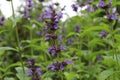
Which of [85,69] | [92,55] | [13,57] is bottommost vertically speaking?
[13,57]

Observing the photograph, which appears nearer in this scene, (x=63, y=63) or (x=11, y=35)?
(x=63, y=63)

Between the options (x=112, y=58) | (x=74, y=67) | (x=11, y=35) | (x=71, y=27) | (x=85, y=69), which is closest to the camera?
(x=112, y=58)

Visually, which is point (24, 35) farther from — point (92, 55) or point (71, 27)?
point (92, 55)

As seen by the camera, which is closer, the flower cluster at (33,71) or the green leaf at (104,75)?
the green leaf at (104,75)

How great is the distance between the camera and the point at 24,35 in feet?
29.2

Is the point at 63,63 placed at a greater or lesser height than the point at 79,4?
lesser

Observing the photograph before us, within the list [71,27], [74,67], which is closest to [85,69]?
[74,67]

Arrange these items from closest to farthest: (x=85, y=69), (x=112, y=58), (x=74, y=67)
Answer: (x=112, y=58) → (x=74, y=67) → (x=85, y=69)

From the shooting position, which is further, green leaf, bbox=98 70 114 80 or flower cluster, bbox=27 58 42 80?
flower cluster, bbox=27 58 42 80

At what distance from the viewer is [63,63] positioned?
122 inches

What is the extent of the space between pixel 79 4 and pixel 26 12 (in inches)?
35.3

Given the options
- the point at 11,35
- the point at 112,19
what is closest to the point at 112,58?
the point at 112,19

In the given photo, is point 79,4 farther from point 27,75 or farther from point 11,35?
point 11,35

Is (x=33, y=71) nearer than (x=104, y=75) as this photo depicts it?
No
